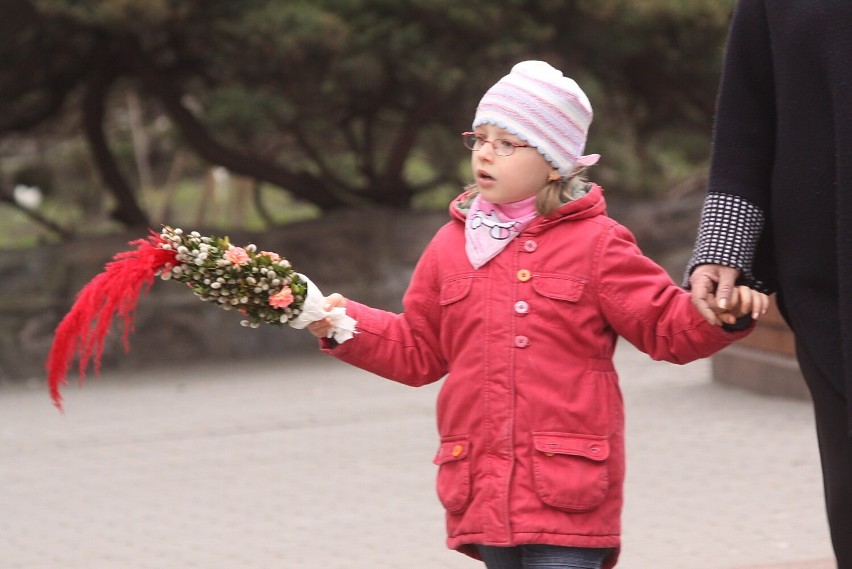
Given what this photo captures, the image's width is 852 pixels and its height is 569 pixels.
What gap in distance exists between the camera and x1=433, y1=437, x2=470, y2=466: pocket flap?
3.00 m

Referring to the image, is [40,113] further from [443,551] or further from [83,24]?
[443,551]

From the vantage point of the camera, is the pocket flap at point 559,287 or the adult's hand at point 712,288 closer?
the adult's hand at point 712,288

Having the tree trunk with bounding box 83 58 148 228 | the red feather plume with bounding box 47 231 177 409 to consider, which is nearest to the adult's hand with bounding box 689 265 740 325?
the red feather plume with bounding box 47 231 177 409

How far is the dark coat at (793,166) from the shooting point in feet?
8.20

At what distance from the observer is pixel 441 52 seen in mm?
9367

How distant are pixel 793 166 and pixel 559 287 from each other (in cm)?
58

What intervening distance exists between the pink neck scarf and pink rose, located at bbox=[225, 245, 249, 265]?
1.55ft

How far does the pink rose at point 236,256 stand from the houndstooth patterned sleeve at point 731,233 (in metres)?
0.93

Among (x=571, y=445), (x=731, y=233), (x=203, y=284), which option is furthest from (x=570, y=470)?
(x=203, y=284)

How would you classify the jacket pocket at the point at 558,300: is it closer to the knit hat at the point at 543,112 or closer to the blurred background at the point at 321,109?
the knit hat at the point at 543,112

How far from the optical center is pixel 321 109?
34.4ft

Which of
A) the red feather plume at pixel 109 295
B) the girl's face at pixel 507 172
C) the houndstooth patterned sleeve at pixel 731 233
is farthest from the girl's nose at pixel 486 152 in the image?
the red feather plume at pixel 109 295

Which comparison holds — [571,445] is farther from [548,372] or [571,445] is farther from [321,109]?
[321,109]

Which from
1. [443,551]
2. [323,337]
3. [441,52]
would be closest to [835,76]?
[323,337]
